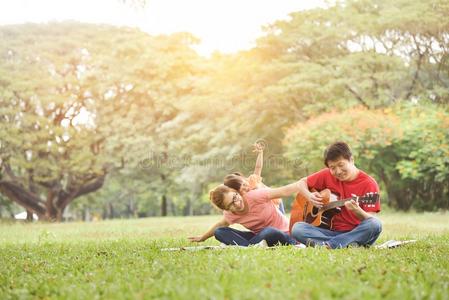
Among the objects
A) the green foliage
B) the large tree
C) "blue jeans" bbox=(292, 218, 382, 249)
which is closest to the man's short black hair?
"blue jeans" bbox=(292, 218, 382, 249)

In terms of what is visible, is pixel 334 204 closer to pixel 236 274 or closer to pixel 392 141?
pixel 236 274

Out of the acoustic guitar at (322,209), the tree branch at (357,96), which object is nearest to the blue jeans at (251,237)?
the acoustic guitar at (322,209)

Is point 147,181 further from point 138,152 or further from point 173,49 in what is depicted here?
point 173,49

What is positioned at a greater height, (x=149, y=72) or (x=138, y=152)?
(x=149, y=72)

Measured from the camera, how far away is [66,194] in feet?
85.5

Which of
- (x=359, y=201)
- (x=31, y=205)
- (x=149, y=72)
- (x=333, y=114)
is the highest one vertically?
(x=149, y=72)

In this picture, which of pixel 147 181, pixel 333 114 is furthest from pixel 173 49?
pixel 333 114

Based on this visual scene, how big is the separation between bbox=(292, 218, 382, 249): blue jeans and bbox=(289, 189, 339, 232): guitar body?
3.4 inches

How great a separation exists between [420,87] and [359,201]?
14.6 meters

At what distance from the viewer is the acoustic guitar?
5754mm

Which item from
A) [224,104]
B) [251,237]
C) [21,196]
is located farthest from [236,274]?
[21,196]

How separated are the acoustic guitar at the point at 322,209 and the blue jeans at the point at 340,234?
11cm

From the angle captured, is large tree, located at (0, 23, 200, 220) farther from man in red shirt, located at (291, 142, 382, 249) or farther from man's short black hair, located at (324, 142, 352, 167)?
man's short black hair, located at (324, 142, 352, 167)

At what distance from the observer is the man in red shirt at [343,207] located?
227 inches
